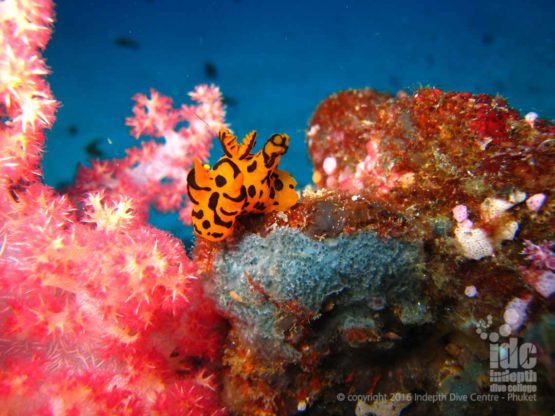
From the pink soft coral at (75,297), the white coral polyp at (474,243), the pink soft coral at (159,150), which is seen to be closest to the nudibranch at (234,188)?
the pink soft coral at (75,297)

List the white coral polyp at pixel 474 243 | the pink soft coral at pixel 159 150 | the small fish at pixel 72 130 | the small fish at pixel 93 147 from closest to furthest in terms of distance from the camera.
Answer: the white coral polyp at pixel 474 243, the pink soft coral at pixel 159 150, the small fish at pixel 93 147, the small fish at pixel 72 130

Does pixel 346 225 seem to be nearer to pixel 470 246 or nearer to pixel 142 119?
pixel 470 246

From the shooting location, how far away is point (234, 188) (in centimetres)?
227

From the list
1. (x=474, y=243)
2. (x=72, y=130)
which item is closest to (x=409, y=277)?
(x=474, y=243)

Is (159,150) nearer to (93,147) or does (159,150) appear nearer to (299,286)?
(299,286)

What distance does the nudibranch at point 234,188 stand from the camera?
2.30m

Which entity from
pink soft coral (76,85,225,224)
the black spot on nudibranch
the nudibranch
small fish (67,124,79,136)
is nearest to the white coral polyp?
the nudibranch

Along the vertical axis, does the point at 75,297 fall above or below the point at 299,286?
below

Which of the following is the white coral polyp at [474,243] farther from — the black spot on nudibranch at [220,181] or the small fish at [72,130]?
the small fish at [72,130]

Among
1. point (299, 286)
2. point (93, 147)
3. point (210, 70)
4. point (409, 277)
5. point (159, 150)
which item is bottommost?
point (299, 286)

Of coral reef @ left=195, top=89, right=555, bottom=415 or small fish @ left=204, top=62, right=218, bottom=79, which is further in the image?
small fish @ left=204, top=62, right=218, bottom=79

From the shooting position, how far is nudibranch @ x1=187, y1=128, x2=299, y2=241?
2297 mm

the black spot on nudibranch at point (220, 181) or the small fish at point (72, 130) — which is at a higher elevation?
the small fish at point (72, 130)

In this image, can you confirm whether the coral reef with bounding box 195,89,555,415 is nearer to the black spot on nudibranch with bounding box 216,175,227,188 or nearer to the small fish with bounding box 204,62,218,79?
the black spot on nudibranch with bounding box 216,175,227,188
